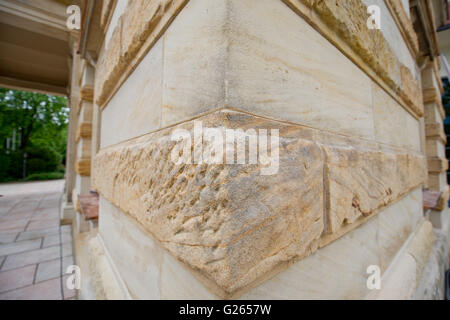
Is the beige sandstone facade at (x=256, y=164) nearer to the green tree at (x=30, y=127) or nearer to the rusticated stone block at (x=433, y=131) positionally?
the rusticated stone block at (x=433, y=131)

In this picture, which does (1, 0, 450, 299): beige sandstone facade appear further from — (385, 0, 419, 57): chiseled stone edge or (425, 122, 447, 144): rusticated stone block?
(425, 122, 447, 144): rusticated stone block

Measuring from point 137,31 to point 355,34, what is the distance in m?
0.98

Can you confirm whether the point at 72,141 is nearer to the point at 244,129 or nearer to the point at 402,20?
the point at 244,129

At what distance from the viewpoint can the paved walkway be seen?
5.88 feet

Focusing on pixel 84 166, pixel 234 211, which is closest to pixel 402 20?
pixel 234 211

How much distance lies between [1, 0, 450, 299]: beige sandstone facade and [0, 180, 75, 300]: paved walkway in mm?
1051

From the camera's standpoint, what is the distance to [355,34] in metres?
0.88

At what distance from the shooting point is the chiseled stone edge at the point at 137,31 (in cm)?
67

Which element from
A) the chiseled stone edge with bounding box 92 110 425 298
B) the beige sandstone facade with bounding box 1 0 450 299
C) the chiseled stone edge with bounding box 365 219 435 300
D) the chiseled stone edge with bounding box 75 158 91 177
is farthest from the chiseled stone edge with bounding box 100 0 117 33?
the chiseled stone edge with bounding box 365 219 435 300

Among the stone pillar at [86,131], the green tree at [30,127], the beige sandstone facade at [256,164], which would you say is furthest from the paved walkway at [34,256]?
the green tree at [30,127]

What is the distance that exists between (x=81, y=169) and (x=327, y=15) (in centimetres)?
283

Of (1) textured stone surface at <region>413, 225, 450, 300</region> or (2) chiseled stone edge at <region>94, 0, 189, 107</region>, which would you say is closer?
(2) chiseled stone edge at <region>94, 0, 189, 107</region>

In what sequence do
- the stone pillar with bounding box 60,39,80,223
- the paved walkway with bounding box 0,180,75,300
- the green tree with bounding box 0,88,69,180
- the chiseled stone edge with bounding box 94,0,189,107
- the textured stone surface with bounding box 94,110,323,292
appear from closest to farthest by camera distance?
the textured stone surface with bounding box 94,110,323,292 < the chiseled stone edge with bounding box 94,0,189,107 < the paved walkway with bounding box 0,180,75,300 < the stone pillar with bounding box 60,39,80,223 < the green tree with bounding box 0,88,69,180
